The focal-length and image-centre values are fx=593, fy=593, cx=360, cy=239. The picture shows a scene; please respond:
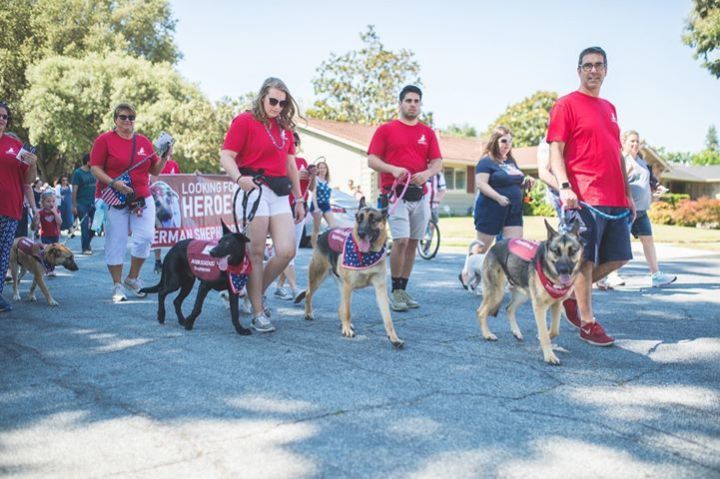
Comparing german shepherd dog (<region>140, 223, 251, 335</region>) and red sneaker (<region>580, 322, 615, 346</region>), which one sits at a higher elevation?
german shepherd dog (<region>140, 223, 251, 335</region>)

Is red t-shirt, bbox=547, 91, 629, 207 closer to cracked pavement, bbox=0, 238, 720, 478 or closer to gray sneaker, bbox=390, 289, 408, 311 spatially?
cracked pavement, bbox=0, 238, 720, 478

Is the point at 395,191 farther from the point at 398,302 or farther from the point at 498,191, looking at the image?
the point at 498,191

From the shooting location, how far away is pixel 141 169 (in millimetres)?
7227

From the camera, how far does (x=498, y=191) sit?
720 centimetres

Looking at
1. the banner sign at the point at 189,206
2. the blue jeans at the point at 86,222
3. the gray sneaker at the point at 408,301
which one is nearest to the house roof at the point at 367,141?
the blue jeans at the point at 86,222

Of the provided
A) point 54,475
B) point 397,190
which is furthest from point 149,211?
point 54,475

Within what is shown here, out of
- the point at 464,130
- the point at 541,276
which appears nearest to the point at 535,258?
the point at 541,276

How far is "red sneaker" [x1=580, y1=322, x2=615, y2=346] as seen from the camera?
4.94m

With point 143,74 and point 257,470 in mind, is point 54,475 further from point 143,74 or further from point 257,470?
point 143,74

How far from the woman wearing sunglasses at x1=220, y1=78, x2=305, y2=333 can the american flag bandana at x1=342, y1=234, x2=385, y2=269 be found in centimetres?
61

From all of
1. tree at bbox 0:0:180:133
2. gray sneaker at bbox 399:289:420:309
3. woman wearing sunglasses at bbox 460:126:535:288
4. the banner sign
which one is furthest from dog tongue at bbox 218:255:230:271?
tree at bbox 0:0:180:133

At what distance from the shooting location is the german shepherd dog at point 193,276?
5230 mm

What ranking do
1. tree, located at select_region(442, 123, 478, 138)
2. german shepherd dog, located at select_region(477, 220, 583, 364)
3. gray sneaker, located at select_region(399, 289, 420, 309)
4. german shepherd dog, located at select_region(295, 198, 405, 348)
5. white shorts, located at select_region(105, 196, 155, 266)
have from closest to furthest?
german shepherd dog, located at select_region(477, 220, 583, 364), german shepherd dog, located at select_region(295, 198, 405, 348), gray sneaker, located at select_region(399, 289, 420, 309), white shorts, located at select_region(105, 196, 155, 266), tree, located at select_region(442, 123, 478, 138)

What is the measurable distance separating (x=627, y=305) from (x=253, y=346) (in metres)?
4.41
